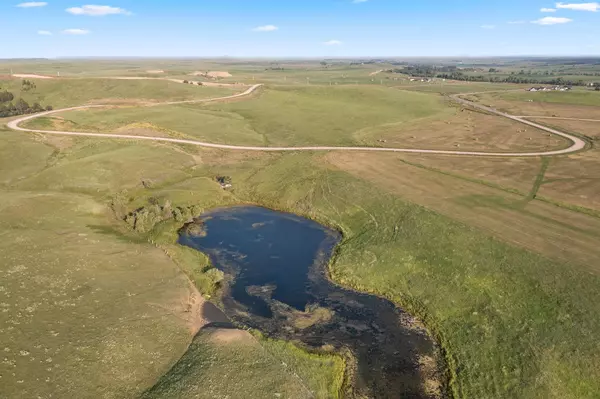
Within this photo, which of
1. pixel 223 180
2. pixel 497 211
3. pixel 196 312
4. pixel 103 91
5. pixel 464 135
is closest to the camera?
pixel 196 312

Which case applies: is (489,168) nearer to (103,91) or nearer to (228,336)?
(228,336)

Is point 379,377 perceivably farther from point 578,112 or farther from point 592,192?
point 578,112

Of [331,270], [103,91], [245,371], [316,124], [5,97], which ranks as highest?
[103,91]

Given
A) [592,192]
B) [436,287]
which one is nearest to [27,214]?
[436,287]

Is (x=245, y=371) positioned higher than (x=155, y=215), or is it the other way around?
(x=155, y=215)

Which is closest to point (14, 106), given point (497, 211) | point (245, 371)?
point (245, 371)

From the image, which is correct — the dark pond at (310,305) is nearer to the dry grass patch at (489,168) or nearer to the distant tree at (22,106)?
the dry grass patch at (489,168)

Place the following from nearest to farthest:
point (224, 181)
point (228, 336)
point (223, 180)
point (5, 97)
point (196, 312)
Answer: point (228, 336), point (196, 312), point (224, 181), point (223, 180), point (5, 97)
